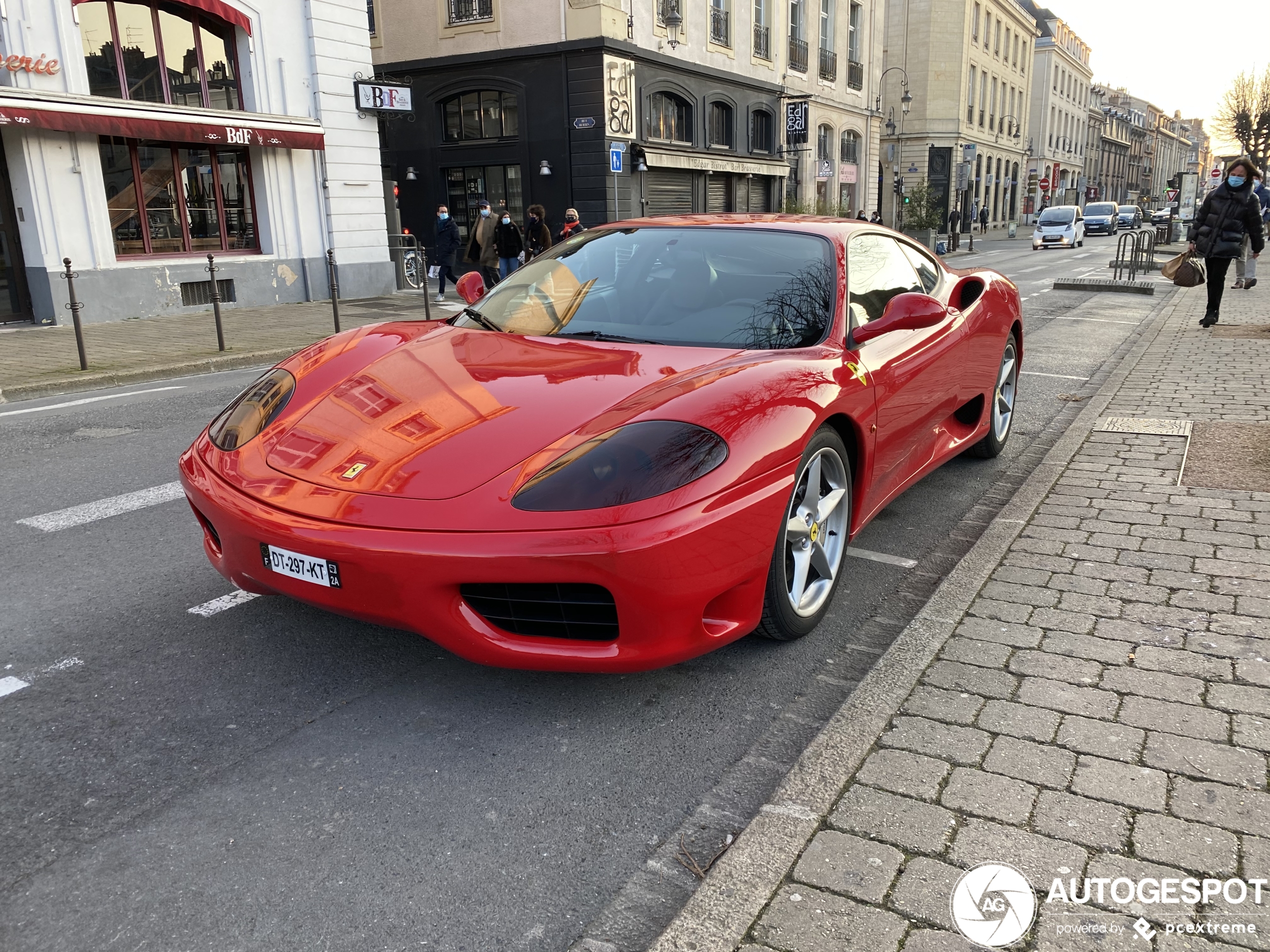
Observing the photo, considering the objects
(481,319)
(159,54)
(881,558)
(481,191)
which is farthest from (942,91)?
(481,319)

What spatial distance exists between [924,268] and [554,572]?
317 centimetres

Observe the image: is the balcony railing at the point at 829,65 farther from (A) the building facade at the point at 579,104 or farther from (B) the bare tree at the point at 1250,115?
(B) the bare tree at the point at 1250,115

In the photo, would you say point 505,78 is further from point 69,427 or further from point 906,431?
point 906,431

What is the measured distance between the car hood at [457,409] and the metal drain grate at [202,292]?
1407 centimetres

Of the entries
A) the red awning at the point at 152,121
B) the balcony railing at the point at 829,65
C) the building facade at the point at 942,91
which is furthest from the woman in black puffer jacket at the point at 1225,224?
the building facade at the point at 942,91

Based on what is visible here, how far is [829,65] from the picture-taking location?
36.5 metres

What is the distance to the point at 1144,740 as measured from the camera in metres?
2.62

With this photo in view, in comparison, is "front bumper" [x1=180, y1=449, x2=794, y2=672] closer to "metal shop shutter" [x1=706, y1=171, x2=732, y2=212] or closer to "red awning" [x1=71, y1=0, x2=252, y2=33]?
"red awning" [x1=71, y1=0, x2=252, y2=33]

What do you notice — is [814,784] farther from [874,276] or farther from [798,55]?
[798,55]

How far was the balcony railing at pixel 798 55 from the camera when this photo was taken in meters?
33.8

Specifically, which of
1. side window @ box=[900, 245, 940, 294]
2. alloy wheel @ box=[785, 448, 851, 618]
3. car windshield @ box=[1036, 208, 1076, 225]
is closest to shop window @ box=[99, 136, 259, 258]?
side window @ box=[900, 245, 940, 294]

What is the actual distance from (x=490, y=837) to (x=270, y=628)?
146cm

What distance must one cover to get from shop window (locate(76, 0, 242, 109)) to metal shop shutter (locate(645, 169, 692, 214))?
11.9 meters

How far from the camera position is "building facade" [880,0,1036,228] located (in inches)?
2046
